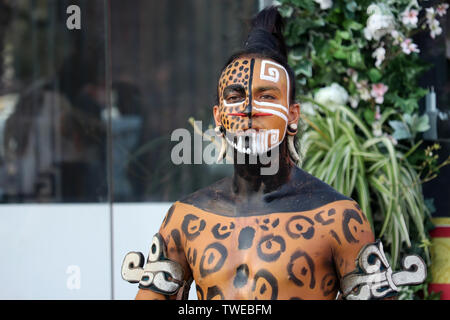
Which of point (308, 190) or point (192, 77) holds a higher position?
point (192, 77)

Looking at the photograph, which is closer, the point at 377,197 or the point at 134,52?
the point at 377,197

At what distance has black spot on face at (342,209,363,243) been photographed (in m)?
1.84

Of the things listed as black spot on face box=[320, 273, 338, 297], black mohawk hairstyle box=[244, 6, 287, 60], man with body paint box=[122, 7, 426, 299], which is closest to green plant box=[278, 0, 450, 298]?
black mohawk hairstyle box=[244, 6, 287, 60]

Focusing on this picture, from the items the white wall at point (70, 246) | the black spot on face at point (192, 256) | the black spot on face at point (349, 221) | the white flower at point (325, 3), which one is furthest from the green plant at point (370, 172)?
the black spot on face at point (192, 256)

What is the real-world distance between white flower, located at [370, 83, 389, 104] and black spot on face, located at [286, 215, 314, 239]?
1.57 m

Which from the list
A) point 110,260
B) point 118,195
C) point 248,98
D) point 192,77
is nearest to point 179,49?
point 192,77

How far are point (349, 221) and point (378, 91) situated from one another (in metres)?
1.56

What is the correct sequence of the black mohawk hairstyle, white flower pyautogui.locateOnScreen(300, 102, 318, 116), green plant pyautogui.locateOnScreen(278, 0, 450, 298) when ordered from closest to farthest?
the black mohawk hairstyle
green plant pyautogui.locateOnScreen(278, 0, 450, 298)
white flower pyautogui.locateOnScreen(300, 102, 318, 116)

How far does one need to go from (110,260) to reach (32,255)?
429mm

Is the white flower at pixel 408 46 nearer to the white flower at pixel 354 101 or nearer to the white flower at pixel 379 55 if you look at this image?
the white flower at pixel 379 55

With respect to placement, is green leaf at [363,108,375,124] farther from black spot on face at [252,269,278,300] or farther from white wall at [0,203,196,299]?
black spot on face at [252,269,278,300]
